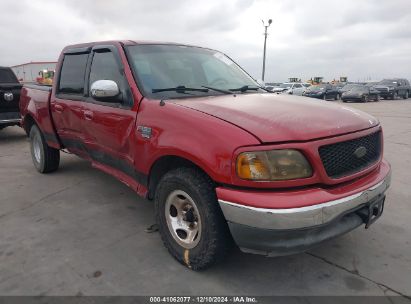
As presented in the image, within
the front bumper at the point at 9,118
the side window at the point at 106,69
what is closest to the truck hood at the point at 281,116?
the side window at the point at 106,69

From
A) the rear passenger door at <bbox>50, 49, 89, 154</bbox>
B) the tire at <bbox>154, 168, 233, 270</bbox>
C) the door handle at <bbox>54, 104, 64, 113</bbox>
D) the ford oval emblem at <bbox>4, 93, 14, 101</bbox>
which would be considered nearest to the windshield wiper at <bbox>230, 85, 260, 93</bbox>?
the tire at <bbox>154, 168, 233, 270</bbox>

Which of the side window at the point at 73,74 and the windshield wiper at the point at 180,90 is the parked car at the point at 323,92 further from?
the windshield wiper at the point at 180,90

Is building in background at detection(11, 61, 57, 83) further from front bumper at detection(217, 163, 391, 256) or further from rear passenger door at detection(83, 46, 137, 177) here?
front bumper at detection(217, 163, 391, 256)

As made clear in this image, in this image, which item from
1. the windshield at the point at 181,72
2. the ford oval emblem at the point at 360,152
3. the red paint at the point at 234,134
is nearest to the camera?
the red paint at the point at 234,134

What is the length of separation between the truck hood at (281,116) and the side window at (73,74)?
178 centimetres

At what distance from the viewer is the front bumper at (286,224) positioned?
2.23 meters

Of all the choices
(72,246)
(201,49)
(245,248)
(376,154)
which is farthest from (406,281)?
(201,49)

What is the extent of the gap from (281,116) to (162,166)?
3.58 ft

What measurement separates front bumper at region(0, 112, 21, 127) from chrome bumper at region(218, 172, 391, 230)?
743cm

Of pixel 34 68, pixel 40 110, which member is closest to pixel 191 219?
pixel 40 110

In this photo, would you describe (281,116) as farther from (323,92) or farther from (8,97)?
(323,92)

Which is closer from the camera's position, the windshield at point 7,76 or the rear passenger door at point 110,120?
the rear passenger door at point 110,120

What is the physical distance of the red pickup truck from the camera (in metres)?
2.31

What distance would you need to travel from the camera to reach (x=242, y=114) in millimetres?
2605
